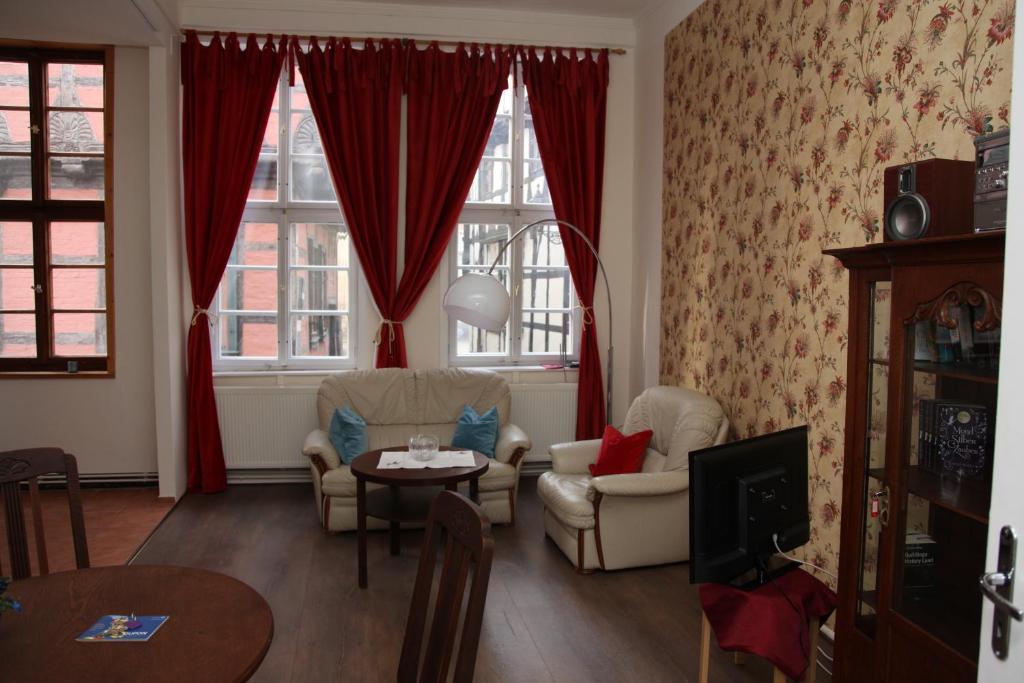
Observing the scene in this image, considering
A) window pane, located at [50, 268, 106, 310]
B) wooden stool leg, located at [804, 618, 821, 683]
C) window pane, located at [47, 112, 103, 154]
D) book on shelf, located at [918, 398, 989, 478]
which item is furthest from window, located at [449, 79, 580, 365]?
book on shelf, located at [918, 398, 989, 478]

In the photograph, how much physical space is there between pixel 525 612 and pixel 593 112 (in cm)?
360

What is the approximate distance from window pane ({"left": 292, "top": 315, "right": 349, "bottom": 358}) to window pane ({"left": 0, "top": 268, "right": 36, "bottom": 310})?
69.0 inches

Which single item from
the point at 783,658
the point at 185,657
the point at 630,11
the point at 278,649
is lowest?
the point at 278,649

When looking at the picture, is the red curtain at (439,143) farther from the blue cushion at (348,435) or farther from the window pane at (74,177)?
the window pane at (74,177)

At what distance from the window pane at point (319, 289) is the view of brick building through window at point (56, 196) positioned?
4.25 feet

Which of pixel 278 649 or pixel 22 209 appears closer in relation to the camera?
pixel 278 649

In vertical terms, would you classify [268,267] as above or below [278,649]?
above

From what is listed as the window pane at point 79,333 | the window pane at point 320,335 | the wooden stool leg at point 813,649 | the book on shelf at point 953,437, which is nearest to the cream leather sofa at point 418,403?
the window pane at point 320,335

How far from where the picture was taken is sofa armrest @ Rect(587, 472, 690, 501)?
3.80 m

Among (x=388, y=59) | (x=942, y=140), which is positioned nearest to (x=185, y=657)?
(x=942, y=140)

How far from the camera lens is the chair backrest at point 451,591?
148cm

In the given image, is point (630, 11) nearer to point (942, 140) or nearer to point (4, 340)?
point (942, 140)

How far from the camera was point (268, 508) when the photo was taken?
16.4 ft

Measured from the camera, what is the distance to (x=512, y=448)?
15.3 feet
